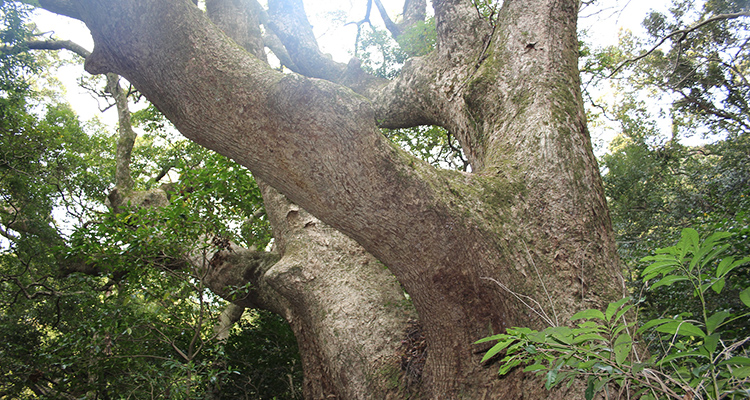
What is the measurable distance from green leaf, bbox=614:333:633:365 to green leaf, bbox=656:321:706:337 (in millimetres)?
69

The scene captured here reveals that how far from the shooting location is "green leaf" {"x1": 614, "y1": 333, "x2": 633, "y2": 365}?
0.88 metres

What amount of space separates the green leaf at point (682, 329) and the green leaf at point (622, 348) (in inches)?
2.7

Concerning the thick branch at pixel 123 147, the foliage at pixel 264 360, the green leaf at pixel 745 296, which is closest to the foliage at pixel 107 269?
the foliage at pixel 264 360

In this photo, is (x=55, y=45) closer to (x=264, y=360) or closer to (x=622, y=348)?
(x=264, y=360)

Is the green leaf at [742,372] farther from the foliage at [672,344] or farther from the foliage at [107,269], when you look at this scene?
the foliage at [107,269]

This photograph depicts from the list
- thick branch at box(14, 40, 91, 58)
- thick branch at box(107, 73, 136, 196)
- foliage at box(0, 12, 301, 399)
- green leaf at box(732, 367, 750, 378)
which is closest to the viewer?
green leaf at box(732, 367, 750, 378)

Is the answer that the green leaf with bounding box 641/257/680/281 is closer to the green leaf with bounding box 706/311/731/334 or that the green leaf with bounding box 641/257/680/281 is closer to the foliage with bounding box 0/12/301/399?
the green leaf with bounding box 706/311/731/334

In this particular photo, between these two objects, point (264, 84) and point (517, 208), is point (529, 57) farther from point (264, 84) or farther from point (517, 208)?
point (264, 84)

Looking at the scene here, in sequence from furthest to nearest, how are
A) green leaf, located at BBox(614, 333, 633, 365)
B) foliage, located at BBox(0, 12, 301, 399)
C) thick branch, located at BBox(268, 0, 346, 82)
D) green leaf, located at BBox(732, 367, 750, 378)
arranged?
thick branch, located at BBox(268, 0, 346, 82) → foliage, located at BBox(0, 12, 301, 399) → green leaf, located at BBox(614, 333, 633, 365) → green leaf, located at BBox(732, 367, 750, 378)

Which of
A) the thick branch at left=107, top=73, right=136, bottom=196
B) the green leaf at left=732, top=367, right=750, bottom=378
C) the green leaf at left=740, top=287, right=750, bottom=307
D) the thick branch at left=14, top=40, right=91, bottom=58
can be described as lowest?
the green leaf at left=732, top=367, right=750, bottom=378

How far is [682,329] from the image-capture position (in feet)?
2.82

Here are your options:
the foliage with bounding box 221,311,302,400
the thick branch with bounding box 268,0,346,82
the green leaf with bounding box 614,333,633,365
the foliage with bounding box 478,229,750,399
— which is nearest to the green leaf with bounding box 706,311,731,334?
the foliage with bounding box 478,229,750,399

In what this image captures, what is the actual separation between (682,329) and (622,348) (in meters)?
0.13

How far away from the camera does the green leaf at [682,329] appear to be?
0.83 meters
